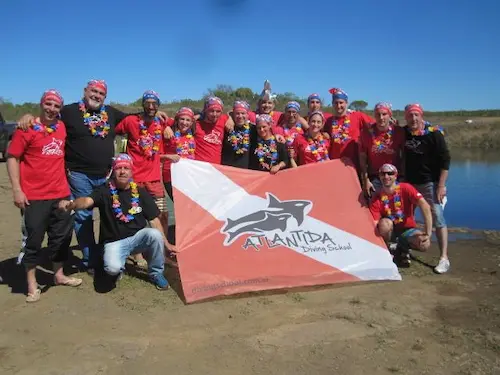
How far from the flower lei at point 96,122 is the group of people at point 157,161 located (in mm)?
11

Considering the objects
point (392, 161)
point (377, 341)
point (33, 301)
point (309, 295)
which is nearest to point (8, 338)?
point (33, 301)

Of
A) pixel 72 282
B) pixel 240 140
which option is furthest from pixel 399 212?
pixel 72 282

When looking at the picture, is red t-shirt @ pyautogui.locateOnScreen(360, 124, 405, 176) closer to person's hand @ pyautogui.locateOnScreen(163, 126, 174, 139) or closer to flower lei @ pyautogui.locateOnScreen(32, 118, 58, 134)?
person's hand @ pyautogui.locateOnScreen(163, 126, 174, 139)

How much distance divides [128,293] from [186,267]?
73 centimetres

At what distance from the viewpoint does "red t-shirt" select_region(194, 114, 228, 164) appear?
5.60 metres

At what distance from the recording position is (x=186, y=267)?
4.54m

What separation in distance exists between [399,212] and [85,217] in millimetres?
3721

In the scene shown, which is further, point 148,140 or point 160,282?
point 148,140

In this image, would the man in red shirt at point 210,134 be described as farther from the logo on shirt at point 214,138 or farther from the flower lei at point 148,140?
the flower lei at point 148,140

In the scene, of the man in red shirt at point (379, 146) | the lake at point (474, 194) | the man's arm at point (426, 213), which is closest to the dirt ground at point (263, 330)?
the man's arm at point (426, 213)

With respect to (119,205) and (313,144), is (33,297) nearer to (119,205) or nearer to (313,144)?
(119,205)

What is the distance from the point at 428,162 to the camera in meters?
5.22

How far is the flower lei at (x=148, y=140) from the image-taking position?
5172mm

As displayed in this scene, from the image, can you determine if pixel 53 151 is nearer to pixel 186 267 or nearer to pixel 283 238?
pixel 186 267
